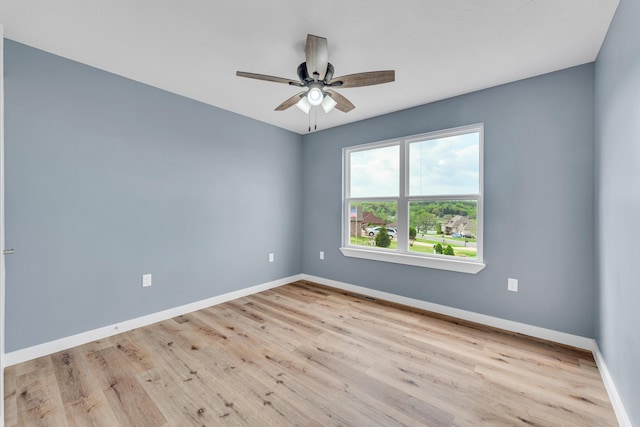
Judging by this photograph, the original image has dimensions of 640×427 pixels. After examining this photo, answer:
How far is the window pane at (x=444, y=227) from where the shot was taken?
2916 mm

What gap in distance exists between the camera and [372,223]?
378 cm

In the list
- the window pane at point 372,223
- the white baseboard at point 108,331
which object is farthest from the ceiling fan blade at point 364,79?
the white baseboard at point 108,331

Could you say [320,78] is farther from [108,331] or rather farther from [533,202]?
A: [108,331]

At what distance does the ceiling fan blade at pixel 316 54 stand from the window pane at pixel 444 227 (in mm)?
2042

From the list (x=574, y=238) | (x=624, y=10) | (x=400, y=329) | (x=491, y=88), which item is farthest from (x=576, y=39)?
(x=400, y=329)

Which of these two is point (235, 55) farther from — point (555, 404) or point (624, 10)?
point (555, 404)

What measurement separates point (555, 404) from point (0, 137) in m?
3.61

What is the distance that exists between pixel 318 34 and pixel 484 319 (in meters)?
3.04

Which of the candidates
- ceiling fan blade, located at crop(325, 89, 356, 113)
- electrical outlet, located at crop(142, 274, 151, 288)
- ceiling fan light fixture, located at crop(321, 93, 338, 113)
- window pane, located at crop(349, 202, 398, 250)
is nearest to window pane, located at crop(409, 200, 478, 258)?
window pane, located at crop(349, 202, 398, 250)

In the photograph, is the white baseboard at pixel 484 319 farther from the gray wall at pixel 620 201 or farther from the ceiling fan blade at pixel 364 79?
the ceiling fan blade at pixel 364 79

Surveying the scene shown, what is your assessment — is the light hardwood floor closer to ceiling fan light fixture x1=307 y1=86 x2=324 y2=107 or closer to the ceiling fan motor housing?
ceiling fan light fixture x1=307 y1=86 x2=324 y2=107

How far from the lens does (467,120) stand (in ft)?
9.43

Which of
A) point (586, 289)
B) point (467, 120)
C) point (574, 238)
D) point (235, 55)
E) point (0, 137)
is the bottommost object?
point (586, 289)

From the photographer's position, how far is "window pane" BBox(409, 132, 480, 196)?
2905mm
